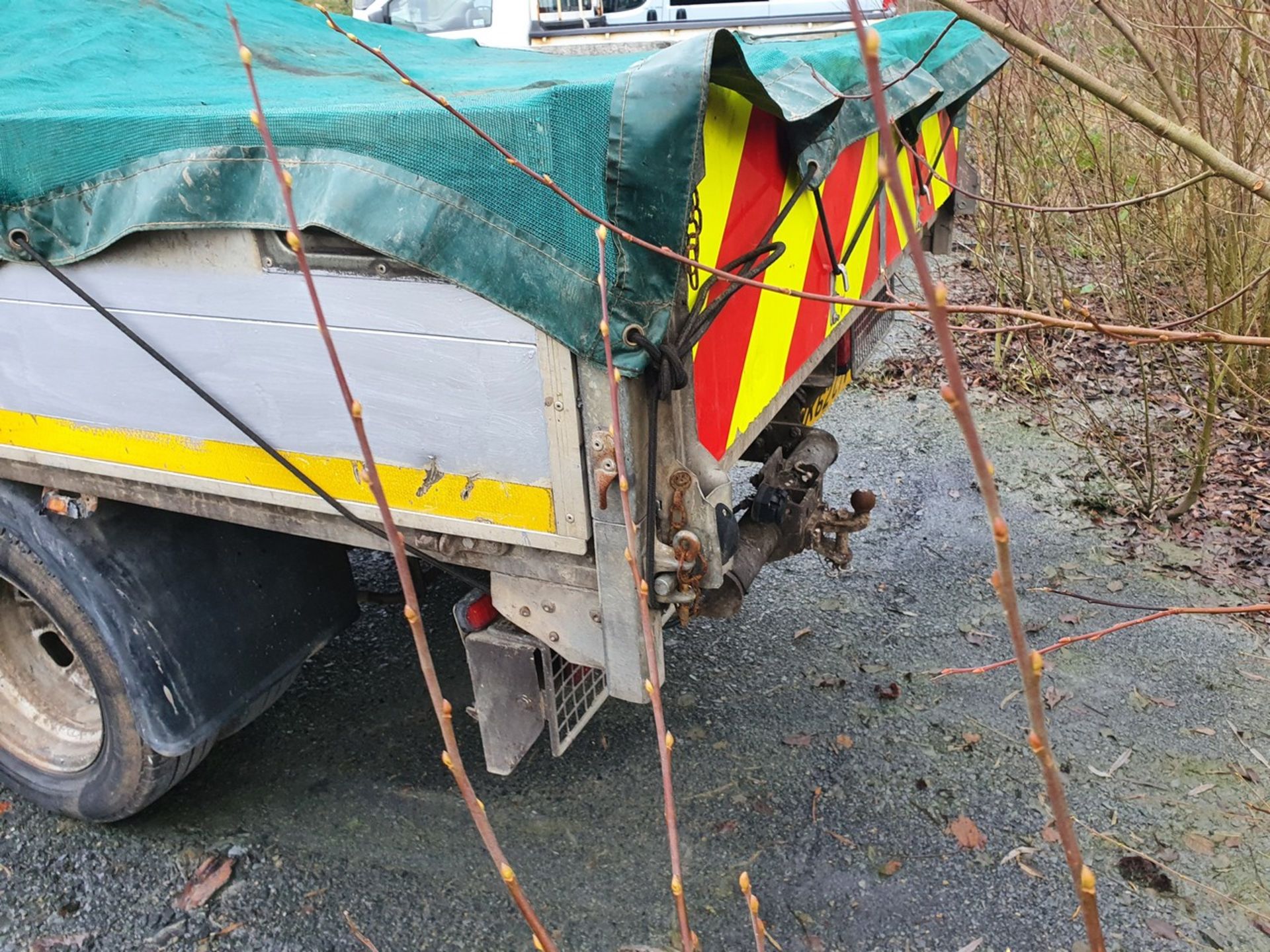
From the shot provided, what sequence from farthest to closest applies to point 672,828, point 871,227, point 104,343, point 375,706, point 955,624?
point 955,624
point 375,706
point 871,227
point 104,343
point 672,828

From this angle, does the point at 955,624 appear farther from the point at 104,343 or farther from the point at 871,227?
the point at 104,343

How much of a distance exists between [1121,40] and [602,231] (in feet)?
16.2

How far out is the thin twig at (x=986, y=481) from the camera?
674mm

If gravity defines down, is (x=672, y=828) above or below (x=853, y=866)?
above

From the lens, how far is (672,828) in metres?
1.16

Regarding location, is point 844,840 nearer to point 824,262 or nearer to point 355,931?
point 355,931

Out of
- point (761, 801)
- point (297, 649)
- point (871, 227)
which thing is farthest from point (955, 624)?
point (297, 649)

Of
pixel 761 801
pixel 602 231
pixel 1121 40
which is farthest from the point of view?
pixel 1121 40

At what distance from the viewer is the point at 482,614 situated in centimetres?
230

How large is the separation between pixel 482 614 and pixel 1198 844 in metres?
2.01

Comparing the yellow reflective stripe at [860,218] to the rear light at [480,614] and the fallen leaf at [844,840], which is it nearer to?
the rear light at [480,614]

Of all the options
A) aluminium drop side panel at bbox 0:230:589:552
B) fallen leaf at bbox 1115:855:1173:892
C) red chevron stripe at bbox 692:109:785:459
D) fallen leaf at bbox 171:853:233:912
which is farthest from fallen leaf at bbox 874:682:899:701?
fallen leaf at bbox 171:853:233:912

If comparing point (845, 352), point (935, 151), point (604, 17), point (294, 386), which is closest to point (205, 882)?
point (294, 386)

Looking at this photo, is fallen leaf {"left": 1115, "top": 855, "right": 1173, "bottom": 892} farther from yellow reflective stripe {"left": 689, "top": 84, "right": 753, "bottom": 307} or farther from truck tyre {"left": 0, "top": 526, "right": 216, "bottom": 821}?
truck tyre {"left": 0, "top": 526, "right": 216, "bottom": 821}
